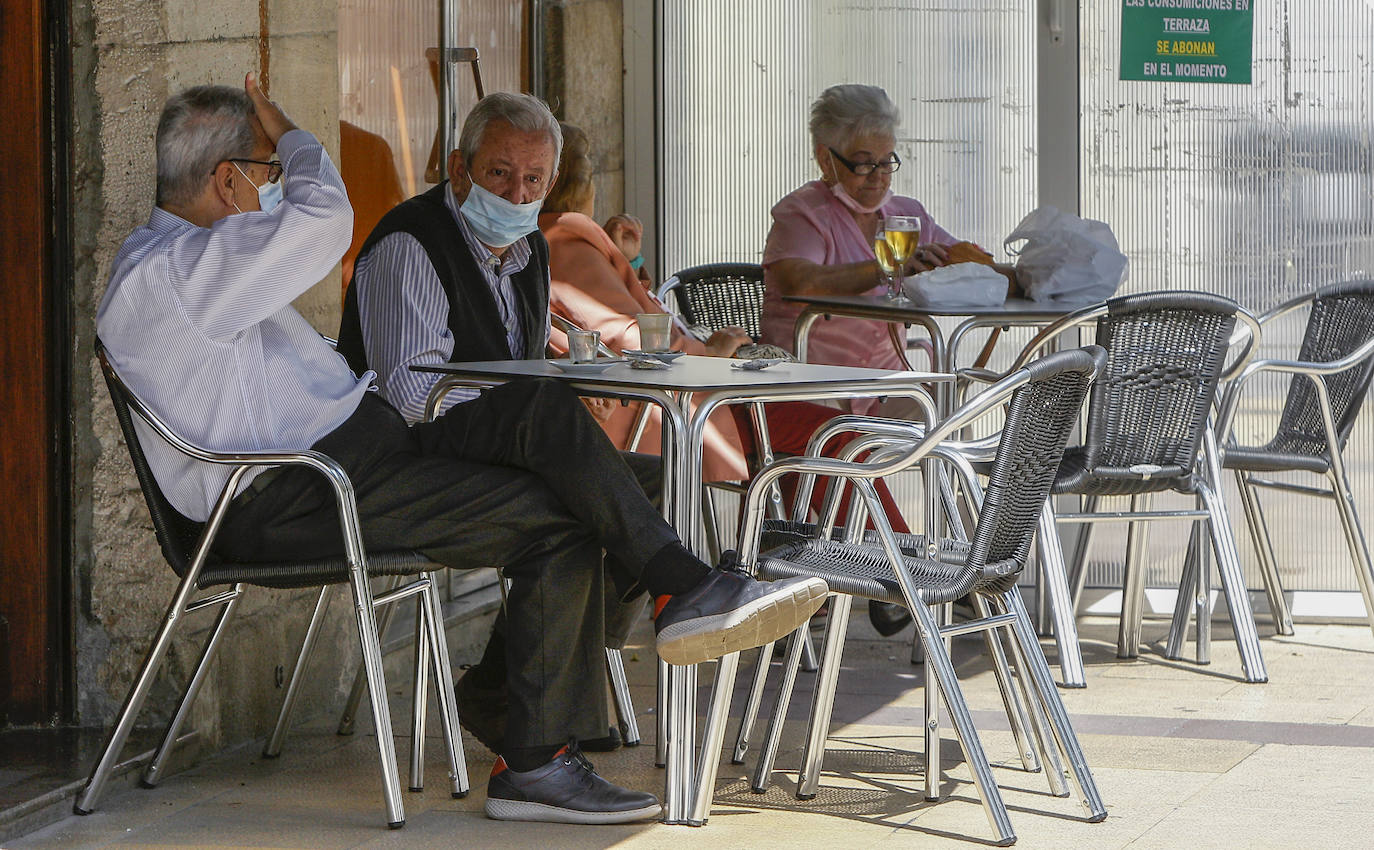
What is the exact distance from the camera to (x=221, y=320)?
3.35 meters

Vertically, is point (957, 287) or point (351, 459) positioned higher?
point (957, 287)

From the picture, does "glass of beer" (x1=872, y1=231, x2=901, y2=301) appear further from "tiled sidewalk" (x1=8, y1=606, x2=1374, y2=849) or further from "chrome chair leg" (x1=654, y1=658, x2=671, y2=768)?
"chrome chair leg" (x1=654, y1=658, x2=671, y2=768)

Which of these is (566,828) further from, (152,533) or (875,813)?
(152,533)

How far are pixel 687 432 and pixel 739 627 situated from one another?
0.44 meters

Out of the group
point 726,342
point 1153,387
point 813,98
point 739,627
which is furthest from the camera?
point 813,98

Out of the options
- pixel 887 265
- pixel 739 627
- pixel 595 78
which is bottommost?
pixel 739 627

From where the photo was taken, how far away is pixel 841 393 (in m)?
3.51

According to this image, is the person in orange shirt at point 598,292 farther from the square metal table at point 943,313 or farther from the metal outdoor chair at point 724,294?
the metal outdoor chair at point 724,294

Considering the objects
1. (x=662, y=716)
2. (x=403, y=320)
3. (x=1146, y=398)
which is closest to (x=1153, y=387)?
(x=1146, y=398)

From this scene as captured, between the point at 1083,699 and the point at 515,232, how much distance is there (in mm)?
1900

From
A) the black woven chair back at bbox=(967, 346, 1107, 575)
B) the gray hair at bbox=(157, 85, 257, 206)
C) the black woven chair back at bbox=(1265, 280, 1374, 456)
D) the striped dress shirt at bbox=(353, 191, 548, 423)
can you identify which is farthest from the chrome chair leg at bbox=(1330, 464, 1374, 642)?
the gray hair at bbox=(157, 85, 257, 206)

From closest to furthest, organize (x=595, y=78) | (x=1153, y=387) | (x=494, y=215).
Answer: (x=494, y=215) → (x=1153, y=387) → (x=595, y=78)

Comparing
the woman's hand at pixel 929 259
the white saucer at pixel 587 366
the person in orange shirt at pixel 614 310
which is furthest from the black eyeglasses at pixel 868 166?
the white saucer at pixel 587 366

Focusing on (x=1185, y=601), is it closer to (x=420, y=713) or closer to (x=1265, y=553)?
(x=1265, y=553)
